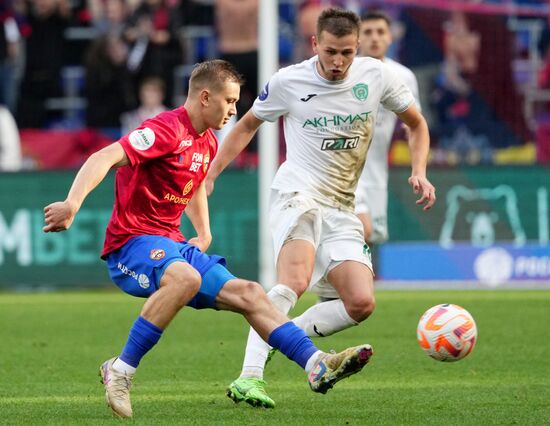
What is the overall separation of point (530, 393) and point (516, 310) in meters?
5.48

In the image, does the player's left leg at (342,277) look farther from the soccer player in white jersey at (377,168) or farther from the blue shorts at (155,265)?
the soccer player in white jersey at (377,168)

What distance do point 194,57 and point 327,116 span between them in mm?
11638

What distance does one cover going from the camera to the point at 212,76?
21.7 feet

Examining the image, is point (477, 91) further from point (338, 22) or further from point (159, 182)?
point (159, 182)

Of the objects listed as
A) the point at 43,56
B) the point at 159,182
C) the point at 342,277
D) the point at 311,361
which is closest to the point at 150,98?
the point at 43,56

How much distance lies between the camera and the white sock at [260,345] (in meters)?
6.89

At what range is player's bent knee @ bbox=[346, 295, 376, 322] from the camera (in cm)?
723

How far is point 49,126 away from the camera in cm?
1875

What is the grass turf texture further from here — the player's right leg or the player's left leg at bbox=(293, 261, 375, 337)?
the player's left leg at bbox=(293, 261, 375, 337)

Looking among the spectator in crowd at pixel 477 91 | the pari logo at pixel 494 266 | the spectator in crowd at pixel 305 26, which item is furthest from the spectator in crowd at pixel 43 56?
the pari logo at pixel 494 266

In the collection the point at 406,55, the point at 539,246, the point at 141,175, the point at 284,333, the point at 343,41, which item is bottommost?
the point at 539,246

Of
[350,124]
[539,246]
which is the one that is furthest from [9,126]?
[350,124]

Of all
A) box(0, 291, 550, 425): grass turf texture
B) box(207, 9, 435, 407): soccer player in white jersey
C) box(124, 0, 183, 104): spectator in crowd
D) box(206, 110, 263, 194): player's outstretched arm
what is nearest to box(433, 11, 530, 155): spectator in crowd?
box(124, 0, 183, 104): spectator in crowd

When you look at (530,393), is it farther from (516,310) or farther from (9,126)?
(9,126)
